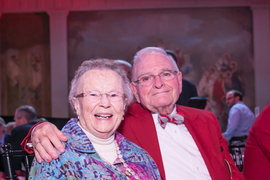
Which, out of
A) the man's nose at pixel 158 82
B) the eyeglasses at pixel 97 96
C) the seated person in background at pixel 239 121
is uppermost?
the man's nose at pixel 158 82

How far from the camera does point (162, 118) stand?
2332 mm

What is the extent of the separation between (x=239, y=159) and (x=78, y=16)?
29.4 feet

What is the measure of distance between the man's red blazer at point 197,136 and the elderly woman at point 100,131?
0.27 meters

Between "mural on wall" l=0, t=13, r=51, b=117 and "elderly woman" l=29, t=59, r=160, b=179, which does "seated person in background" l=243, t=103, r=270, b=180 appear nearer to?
"elderly woman" l=29, t=59, r=160, b=179

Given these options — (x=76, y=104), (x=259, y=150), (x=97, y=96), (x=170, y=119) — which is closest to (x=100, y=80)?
(x=97, y=96)

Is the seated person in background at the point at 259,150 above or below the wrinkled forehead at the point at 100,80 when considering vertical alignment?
below

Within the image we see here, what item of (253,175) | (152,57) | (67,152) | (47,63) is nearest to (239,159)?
(253,175)

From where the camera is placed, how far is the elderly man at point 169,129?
2.21m

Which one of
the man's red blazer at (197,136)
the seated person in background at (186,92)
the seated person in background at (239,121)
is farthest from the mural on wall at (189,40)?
the man's red blazer at (197,136)

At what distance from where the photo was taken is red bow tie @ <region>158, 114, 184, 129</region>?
2.33 metres

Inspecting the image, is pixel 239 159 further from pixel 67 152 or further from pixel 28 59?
pixel 28 59

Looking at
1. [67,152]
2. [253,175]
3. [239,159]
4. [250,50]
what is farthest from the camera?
[250,50]

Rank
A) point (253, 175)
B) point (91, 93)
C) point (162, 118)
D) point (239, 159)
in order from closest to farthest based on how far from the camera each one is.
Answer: point (91, 93) < point (162, 118) < point (253, 175) < point (239, 159)

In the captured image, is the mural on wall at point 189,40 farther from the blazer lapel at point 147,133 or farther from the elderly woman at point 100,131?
the elderly woman at point 100,131
